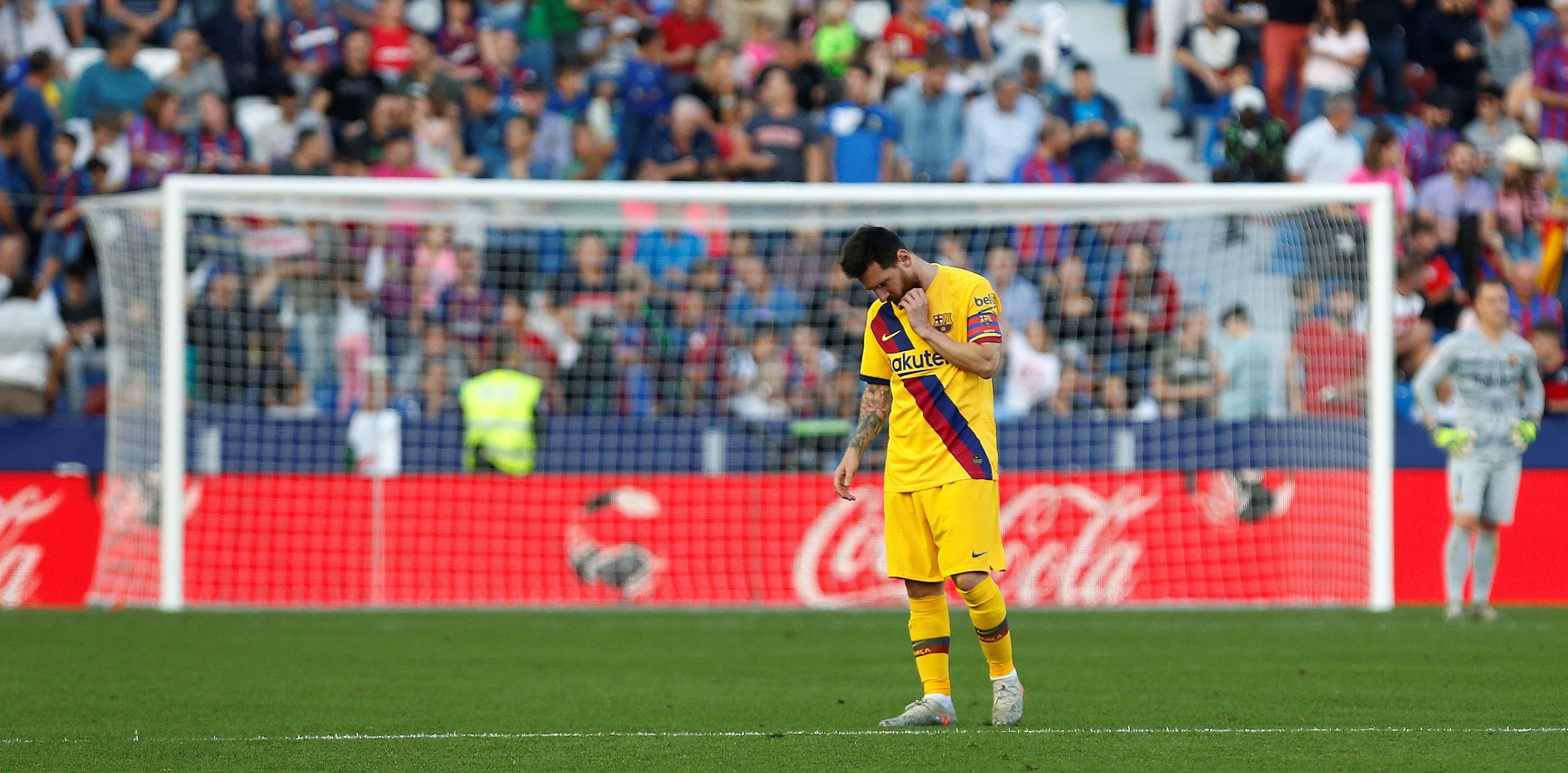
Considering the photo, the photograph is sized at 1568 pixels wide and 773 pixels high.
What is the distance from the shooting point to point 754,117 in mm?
19109

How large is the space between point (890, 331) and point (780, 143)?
1168cm

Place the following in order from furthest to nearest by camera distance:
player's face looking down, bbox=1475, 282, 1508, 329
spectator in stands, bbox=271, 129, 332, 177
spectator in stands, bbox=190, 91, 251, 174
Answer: spectator in stands, bbox=190, 91, 251, 174, spectator in stands, bbox=271, 129, 332, 177, player's face looking down, bbox=1475, 282, 1508, 329

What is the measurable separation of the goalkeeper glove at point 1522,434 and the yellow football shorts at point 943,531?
6876 mm

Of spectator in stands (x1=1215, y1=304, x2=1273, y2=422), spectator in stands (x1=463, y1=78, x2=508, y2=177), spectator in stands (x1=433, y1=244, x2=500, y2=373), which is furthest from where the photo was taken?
spectator in stands (x1=463, y1=78, x2=508, y2=177)

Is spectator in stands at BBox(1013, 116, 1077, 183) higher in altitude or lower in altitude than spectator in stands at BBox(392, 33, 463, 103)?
lower

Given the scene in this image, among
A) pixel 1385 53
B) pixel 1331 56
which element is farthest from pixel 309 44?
pixel 1385 53

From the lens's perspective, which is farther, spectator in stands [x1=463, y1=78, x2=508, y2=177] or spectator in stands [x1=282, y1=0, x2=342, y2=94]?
spectator in stands [x1=282, y1=0, x2=342, y2=94]

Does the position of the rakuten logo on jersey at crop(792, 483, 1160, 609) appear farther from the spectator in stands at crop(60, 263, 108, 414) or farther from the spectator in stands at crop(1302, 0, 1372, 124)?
the spectator in stands at crop(1302, 0, 1372, 124)

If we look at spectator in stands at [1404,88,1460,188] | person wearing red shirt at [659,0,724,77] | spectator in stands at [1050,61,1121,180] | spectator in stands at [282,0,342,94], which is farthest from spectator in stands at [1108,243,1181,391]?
spectator in stands at [282,0,342,94]

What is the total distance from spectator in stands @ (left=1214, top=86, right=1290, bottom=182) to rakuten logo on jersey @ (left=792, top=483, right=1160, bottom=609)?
5.25 metres

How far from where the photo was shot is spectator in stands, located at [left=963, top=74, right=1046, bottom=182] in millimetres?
19438

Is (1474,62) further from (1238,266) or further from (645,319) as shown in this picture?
(645,319)

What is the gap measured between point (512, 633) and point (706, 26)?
9.86 meters

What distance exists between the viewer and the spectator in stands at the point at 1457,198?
1867 cm
